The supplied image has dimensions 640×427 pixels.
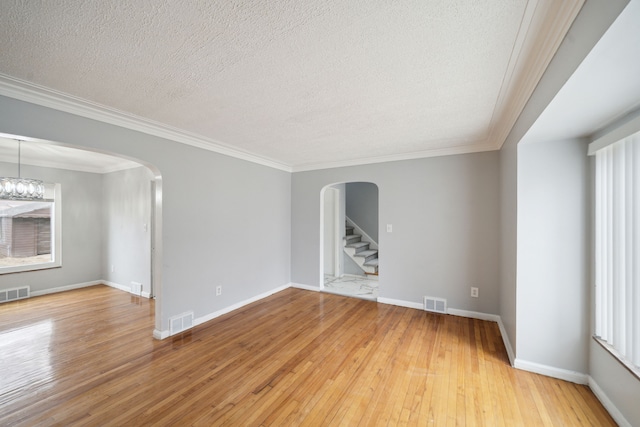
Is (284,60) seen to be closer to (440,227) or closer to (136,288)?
(440,227)

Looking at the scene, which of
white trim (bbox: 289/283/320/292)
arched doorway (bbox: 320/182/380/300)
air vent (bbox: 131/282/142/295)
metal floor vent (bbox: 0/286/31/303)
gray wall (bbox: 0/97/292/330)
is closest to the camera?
gray wall (bbox: 0/97/292/330)

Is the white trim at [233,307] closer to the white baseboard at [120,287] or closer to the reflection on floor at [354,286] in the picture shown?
the reflection on floor at [354,286]

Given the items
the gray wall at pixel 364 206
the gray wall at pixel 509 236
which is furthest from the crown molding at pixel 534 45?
the gray wall at pixel 364 206

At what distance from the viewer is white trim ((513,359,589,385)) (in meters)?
2.02

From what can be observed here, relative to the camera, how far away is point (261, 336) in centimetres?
284

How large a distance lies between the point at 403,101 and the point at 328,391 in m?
2.54

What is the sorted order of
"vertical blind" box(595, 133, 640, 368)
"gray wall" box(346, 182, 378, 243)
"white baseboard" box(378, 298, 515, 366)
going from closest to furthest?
"vertical blind" box(595, 133, 640, 368) < "white baseboard" box(378, 298, 515, 366) < "gray wall" box(346, 182, 378, 243)

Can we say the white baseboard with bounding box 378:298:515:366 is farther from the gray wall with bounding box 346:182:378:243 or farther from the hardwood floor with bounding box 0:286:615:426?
the gray wall with bounding box 346:182:378:243

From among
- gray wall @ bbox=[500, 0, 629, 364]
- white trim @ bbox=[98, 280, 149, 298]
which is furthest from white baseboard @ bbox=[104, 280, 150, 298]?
gray wall @ bbox=[500, 0, 629, 364]

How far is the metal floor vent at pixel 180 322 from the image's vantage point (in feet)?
9.32

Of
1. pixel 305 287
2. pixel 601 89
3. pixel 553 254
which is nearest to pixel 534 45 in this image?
pixel 601 89

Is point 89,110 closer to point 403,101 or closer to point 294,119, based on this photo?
point 294,119

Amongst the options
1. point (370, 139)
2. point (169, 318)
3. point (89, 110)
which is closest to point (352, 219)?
point (370, 139)

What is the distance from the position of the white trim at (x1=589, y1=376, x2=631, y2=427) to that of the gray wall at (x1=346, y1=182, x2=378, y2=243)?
5.01 meters
